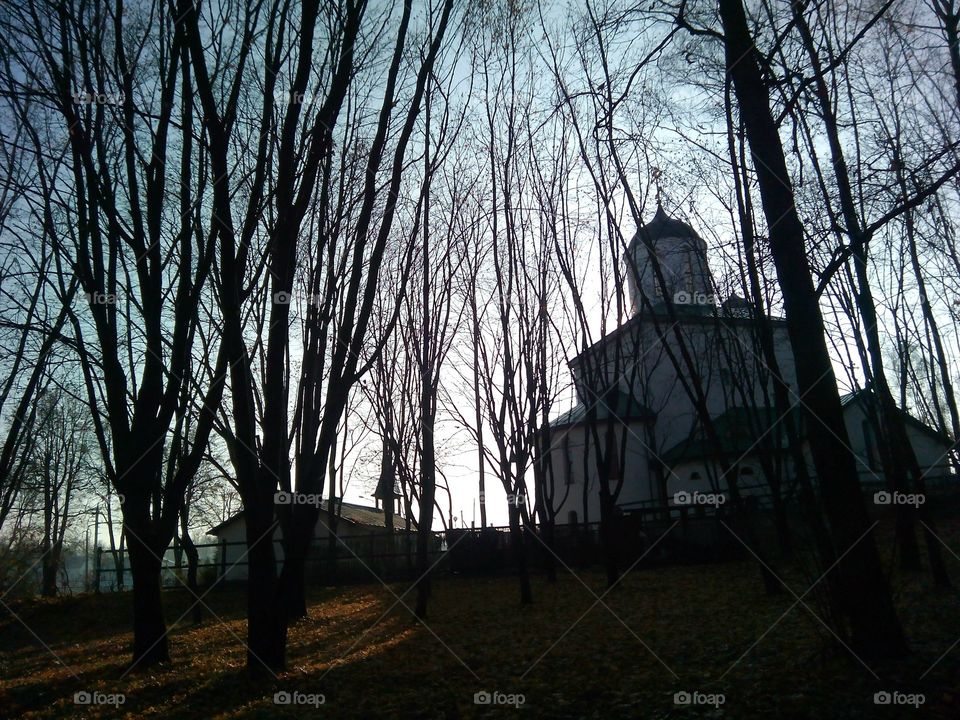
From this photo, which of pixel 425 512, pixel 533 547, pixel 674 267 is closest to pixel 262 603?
pixel 425 512

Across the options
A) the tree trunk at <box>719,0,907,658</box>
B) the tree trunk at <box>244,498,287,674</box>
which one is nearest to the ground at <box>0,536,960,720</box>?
the tree trunk at <box>244,498,287,674</box>

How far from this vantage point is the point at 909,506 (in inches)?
506

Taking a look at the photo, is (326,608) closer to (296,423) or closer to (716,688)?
(296,423)

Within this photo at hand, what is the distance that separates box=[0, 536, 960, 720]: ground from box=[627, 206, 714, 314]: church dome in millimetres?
5544

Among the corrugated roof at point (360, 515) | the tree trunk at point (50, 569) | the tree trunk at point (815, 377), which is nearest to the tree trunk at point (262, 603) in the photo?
the tree trunk at point (815, 377)

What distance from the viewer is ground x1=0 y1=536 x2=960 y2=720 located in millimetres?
6078

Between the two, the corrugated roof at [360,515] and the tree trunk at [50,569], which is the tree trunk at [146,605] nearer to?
the tree trunk at [50,569]

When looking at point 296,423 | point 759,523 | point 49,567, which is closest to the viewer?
point 296,423

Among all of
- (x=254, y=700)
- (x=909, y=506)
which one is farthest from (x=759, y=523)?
(x=254, y=700)

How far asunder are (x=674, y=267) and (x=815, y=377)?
1494 centimetres

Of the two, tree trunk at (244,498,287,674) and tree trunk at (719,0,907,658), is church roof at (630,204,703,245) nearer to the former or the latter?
tree trunk at (719,0,907,658)

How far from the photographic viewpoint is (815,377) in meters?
7.04

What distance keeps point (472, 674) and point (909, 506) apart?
30.2 ft

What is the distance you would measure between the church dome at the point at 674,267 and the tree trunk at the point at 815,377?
122 inches
